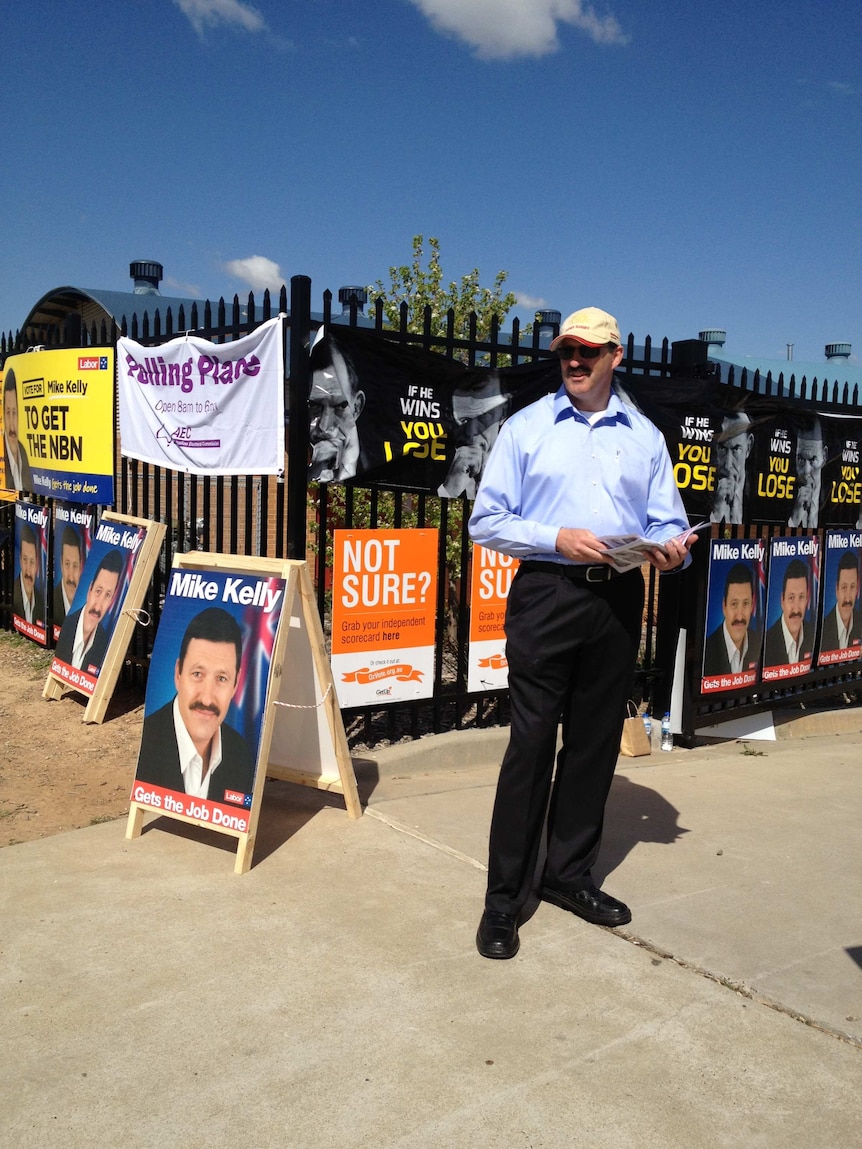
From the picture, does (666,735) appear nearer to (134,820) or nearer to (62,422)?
(134,820)

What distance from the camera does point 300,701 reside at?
4.61m

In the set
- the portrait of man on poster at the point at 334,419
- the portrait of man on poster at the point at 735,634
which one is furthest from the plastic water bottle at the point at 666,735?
the portrait of man on poster at the point at 334,419

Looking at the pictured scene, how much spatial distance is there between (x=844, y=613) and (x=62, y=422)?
6062 mm

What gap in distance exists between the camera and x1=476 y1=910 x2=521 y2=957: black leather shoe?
11.0 ft

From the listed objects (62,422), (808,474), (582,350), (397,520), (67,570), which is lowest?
(67,570)

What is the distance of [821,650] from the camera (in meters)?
7.48

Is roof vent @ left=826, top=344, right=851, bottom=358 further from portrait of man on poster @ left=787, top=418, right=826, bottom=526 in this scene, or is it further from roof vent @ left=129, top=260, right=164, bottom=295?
portrait of man on poster @ left=787, top=418, right=826, bottom=526

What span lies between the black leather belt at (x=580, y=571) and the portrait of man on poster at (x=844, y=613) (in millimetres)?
4568

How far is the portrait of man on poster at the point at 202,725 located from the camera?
13.6 feet

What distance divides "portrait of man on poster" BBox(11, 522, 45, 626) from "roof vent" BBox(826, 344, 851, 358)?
26.4m

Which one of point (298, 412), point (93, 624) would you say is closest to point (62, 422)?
point (93, 624)

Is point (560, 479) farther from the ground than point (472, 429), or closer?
closer

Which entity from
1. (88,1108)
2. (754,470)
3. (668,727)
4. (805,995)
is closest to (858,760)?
(668,727)

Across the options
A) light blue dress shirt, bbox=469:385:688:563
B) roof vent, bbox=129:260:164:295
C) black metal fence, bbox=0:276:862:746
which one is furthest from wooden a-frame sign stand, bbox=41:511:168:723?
roof vent, bbox=129:260:164:295
